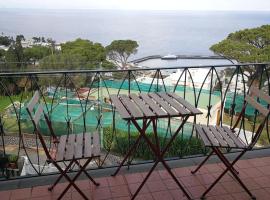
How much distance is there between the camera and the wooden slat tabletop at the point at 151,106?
2.23 meters

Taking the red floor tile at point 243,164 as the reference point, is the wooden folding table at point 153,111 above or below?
above

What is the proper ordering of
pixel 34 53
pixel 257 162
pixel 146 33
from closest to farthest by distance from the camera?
1. pixel 257 162
2. pixel 34 53
3. pixel 146 33

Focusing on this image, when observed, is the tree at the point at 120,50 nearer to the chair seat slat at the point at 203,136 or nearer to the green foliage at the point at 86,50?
the green foliage at the point at 86,50

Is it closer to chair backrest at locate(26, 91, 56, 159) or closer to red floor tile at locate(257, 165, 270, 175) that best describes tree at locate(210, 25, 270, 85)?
red floor tile at locate(257, 165, 270, 175)

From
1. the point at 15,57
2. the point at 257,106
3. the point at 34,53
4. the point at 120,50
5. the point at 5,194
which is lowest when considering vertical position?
Answer: the point at 15,57

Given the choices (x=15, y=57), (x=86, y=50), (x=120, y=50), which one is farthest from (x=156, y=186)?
(x=120, y=50)

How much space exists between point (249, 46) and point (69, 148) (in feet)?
66.4

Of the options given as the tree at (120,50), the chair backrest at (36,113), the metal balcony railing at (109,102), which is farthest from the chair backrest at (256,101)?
the tree at (120,50)

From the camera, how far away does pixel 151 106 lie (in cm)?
241

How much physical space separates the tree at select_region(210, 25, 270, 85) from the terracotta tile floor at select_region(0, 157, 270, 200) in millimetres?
18353

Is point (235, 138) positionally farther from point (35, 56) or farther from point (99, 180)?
point (35, 56)

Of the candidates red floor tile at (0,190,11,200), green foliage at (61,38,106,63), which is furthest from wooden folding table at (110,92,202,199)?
green foliage at (61,38,106,63)

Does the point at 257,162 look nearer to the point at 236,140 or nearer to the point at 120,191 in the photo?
the point at 236,140

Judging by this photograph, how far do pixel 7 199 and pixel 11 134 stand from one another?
16.3 metres
